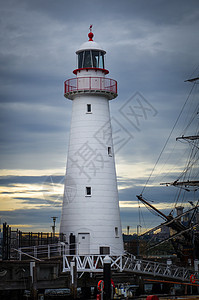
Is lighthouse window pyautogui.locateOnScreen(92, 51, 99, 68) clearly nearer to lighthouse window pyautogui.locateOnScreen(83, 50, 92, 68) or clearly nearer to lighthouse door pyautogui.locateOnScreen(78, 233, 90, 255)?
lighthouse window pyautogui.locateOnScreen(83, 50, 92, 68)

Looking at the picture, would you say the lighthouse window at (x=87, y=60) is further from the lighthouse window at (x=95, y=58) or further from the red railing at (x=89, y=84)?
the red railing at (x=89, y=84)

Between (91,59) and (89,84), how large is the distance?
2465 millimetres

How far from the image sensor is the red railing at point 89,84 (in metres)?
45.0

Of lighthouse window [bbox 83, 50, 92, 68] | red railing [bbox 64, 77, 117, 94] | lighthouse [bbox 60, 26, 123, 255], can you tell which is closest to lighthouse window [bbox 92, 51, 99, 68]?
lighthouse [bbox 60, 26, 123, 255]

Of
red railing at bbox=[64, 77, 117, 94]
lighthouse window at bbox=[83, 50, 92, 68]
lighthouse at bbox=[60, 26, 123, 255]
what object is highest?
lighthouse window at bbox=[83, 50, 92, 68]

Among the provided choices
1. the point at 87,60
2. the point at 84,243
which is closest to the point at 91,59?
the point at 87,60

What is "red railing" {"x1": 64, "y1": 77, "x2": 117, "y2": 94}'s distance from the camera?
45000 mm

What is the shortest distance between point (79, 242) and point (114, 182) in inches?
236

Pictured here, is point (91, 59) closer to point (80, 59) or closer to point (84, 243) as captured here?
point (80, 59)

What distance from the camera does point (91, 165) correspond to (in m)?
44.2

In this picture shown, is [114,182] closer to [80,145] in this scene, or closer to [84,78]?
[80,145]

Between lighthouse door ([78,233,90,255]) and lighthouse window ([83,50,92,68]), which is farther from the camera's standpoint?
lighthouse window ([83,50,92,68])

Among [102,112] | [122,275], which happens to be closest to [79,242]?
[122,275]

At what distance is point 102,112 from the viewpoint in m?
45.5
